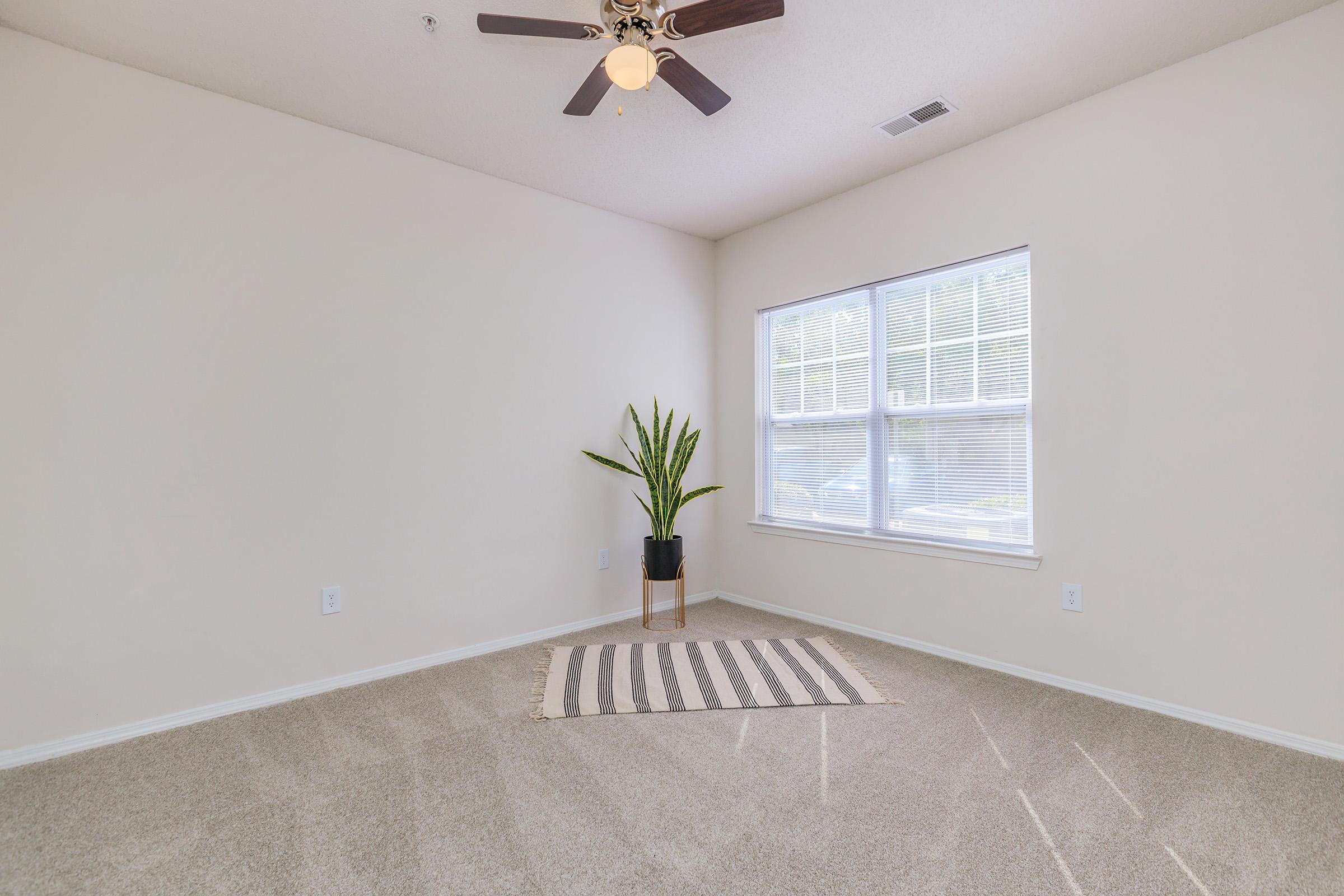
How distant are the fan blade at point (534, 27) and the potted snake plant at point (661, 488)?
208 centimetres

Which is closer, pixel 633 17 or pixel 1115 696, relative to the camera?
pixel 633 17

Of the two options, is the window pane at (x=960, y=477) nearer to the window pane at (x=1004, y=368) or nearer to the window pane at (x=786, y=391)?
the window pane at (x=1004, y=368)

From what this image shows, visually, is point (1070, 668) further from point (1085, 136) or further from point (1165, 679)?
point (1085, 136)

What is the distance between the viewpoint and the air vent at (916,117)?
8.82 feet

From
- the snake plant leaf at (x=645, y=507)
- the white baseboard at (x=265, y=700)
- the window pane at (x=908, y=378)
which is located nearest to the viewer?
the white baseboard at (x=265, y=700)

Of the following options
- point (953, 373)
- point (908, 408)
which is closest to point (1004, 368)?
point (953, 373)

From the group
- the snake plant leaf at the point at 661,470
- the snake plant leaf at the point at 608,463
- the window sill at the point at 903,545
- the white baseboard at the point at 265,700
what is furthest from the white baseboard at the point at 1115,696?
the white baseboard at the point at 265,700

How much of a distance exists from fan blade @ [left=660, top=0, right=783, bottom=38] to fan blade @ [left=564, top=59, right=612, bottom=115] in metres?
0.27

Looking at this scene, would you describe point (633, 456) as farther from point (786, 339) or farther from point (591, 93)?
point (591, 93)

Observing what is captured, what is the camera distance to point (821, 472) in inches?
151

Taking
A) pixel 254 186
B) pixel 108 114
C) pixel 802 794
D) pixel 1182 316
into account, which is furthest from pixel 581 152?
pixel 802 794

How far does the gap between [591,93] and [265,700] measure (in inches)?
109

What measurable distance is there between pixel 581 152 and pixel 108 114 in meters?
1.86

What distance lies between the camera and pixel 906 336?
3.37 metres
